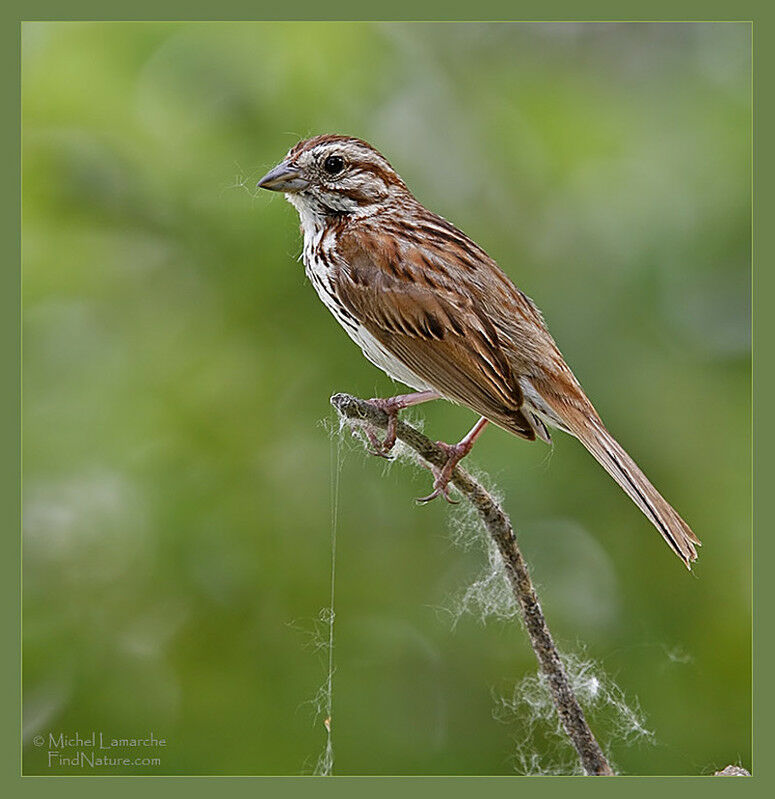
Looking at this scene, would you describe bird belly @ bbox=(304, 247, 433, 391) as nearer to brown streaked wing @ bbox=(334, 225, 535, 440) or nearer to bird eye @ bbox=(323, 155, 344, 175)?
brown streaked wing @ bbox=(334, 225, 535, 440)

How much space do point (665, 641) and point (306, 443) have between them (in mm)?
981

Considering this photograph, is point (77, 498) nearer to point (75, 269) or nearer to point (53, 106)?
point (75, 269)

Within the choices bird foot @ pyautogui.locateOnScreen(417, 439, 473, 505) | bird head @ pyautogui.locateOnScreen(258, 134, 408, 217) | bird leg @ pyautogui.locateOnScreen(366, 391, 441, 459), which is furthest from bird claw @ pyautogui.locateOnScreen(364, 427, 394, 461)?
bird head @ pyautogui.locateOnScreen(258, 134, 408, 217)

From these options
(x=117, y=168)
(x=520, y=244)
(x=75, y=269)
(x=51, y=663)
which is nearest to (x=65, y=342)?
(x=75, y=269)

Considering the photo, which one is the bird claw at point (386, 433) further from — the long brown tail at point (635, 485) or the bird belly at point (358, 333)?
the long brown tail at point (635, 485)

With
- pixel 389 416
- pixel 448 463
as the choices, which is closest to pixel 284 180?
pixel 389 416

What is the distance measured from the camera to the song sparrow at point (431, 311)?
3078 mm

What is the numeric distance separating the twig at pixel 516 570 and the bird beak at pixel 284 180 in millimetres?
553

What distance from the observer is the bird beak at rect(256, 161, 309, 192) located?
3.22 meters

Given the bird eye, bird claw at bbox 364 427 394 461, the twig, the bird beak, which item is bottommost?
the twig

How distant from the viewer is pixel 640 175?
349 cm

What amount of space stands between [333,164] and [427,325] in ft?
1.43

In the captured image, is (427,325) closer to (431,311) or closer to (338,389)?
(431,311)

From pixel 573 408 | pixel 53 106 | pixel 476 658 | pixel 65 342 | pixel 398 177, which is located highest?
pixel 53 106
